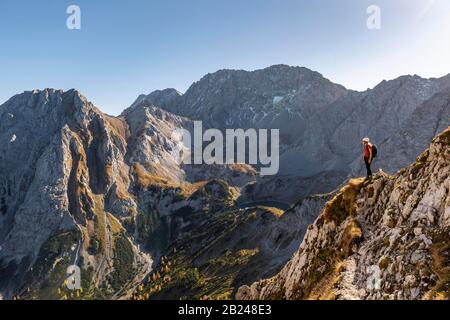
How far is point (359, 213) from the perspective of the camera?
102ft

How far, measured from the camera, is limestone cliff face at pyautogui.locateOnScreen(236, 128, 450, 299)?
66.5 ft

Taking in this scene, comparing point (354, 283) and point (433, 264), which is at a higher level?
point (433, 264)

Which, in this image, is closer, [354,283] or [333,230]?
[354,283]

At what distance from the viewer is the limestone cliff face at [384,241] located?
20.3m

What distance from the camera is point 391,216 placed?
2691 cm

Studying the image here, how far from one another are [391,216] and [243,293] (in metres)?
28.1

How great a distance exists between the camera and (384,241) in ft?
81.6

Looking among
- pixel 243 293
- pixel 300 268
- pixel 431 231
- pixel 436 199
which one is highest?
pixel 436 199

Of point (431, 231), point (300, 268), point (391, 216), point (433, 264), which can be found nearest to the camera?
point (433, 264)
